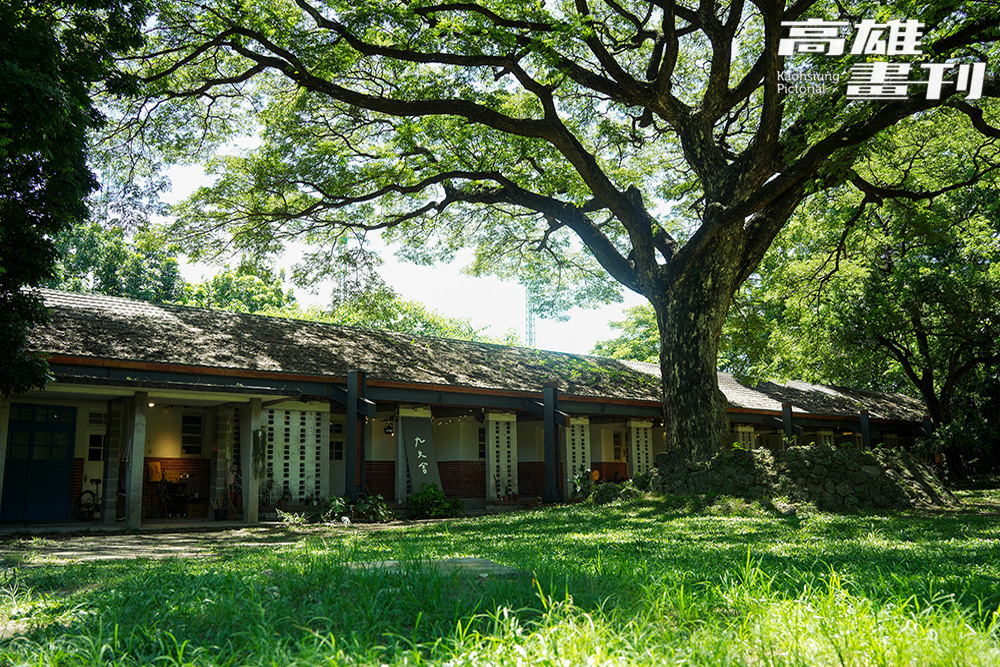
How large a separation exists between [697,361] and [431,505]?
655 cm

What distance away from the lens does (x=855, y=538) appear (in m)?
8.21

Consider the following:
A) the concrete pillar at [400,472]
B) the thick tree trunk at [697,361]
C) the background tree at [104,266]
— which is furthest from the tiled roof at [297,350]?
the background tree at [104,266]

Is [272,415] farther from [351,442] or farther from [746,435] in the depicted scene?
[746,435]

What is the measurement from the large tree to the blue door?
16.5 feet

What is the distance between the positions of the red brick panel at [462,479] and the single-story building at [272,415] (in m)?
0.03

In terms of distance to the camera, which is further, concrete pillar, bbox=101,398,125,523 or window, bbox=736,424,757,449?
window, bbox=736,424,757,449

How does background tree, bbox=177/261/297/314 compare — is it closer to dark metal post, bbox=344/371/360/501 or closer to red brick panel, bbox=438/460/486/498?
red brick panel, bbox=438/460/486/498

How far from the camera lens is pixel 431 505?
52.7 ft

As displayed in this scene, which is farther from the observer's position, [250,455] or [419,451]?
[419,451]

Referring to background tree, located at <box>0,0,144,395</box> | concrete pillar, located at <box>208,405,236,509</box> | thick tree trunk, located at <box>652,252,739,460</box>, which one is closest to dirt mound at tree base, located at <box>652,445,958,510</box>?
thick tree trunk, located at <box>652,252,739,460</box>

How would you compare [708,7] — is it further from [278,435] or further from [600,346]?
[600,346]

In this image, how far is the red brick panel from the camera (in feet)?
63.2

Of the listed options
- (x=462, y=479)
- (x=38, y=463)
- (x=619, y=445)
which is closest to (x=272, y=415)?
(x=38, y=463)

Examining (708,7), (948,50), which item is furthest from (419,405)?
(948,50)
